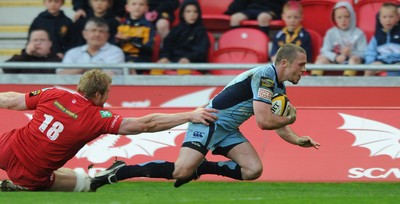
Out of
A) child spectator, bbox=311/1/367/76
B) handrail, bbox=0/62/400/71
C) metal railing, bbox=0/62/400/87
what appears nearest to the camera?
handrail, bbox=0/62/400/71

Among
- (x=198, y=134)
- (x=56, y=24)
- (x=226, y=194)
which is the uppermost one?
(x=56, y=24)

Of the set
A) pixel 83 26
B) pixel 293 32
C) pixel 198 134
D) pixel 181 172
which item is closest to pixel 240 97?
pixel 198 134

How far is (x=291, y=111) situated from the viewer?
914 centimetres

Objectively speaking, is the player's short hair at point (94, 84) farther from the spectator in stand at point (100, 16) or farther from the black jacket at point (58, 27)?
the black jacket at point (58, 27)

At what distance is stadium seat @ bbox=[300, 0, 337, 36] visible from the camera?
14.5 m

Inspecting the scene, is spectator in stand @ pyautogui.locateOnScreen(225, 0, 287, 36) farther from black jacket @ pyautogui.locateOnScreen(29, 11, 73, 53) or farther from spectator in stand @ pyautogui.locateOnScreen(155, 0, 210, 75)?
black jacket @ pyautogui.locateOnScreen(29, 11, 73, 53)

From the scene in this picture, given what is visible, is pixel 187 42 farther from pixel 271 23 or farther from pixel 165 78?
pixel 271 23

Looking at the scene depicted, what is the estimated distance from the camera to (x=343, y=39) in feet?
43.9

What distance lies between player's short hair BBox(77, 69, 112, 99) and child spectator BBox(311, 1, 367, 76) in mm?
5160

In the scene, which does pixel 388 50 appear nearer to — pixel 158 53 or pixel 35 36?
pixel 158 53

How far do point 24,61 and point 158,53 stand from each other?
1.95 m

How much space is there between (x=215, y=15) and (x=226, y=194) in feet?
18.3

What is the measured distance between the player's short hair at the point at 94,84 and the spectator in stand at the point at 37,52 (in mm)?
4889

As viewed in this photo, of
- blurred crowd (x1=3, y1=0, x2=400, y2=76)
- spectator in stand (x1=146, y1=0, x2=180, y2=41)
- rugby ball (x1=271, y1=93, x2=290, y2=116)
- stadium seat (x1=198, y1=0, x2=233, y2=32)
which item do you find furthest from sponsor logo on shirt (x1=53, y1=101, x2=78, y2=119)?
stadium seat (x1=198, y1=0, x2=233, y2=32)
